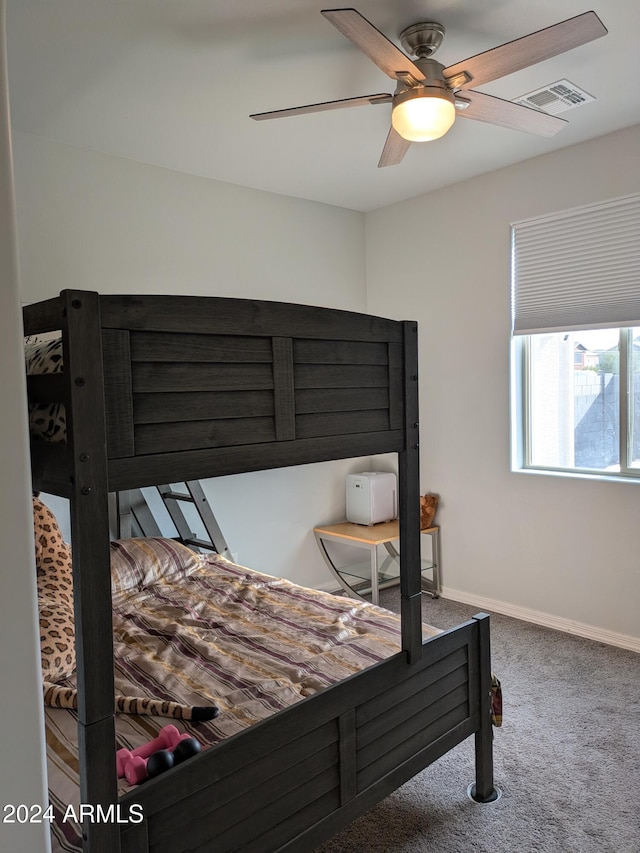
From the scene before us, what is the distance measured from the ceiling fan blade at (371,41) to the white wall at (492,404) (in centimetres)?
169

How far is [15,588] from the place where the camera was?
0.95 metres

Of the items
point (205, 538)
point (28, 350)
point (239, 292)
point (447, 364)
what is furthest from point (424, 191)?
point (28, 350)

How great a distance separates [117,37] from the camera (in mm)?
2082

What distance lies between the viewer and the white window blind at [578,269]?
3.08 meters

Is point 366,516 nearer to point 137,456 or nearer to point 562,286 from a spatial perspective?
point 562,286

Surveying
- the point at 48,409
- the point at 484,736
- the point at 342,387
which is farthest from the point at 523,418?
the point at 48,409

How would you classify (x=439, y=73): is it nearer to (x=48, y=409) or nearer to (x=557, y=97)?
(x=557, y=97)

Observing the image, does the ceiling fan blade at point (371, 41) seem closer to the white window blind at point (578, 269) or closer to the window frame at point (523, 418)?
the white window blind at point (578, 269)

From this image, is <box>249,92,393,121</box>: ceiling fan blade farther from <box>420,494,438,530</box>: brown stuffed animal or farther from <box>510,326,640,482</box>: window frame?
<box>420,494,438,530</box>: brown stuffed animal

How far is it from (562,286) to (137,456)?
287cm

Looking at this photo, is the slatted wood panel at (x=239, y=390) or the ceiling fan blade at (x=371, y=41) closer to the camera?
the slatted wood panel at (x=239, y=390)

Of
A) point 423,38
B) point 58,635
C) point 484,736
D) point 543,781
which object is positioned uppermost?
point 423,38

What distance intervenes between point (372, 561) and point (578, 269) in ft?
6.67

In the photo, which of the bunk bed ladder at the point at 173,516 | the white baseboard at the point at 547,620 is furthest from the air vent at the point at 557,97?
the white baseboard at the point at 547,620
